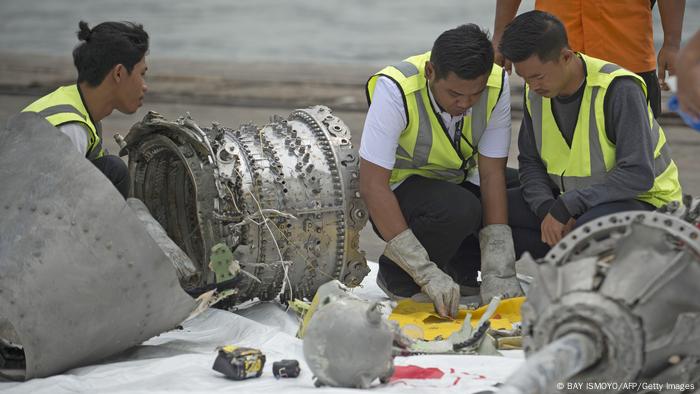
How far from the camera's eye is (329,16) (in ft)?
43.7

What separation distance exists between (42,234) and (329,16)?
10.5 meters

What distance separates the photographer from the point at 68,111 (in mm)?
3488

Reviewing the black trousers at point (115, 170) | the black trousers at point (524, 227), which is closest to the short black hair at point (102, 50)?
the black trousers at point (115, 170)

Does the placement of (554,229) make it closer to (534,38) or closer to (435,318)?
(435,318)

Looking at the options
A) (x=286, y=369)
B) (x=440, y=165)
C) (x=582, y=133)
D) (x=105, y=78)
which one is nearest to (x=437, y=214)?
(x=440, y=165)

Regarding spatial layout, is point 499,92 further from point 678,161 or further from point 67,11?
point 67,11

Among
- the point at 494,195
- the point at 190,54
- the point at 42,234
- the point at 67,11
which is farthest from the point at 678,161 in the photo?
the point at 67,11

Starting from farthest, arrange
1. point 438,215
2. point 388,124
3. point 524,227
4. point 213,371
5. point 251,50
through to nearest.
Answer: point 251,50, point 524,227, point 438,215, point 388,124, point 213,371

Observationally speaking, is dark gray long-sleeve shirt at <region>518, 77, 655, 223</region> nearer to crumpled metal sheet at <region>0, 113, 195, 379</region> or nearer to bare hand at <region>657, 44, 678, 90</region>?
bare hand at <region>657, 44, 678, 90</region>

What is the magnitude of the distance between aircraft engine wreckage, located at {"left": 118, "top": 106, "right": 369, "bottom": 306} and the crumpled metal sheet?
1.88 ft

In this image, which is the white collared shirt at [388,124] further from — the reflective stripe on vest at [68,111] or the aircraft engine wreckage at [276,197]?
the reflective stripe on vest at [68,111]

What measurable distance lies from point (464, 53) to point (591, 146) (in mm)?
550

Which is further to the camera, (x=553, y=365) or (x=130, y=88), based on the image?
(x=130, y=88)

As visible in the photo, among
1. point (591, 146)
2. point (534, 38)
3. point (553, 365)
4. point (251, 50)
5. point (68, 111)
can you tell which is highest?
point (534, 38)
